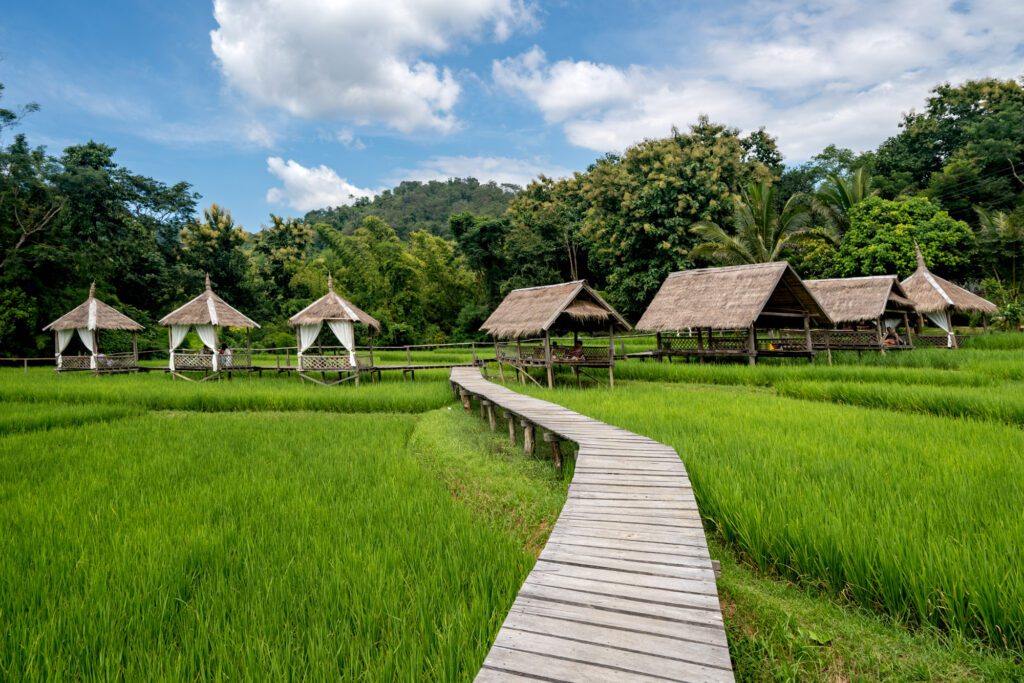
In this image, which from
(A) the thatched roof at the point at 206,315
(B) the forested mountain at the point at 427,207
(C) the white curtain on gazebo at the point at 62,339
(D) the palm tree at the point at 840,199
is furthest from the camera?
(B) the forested mountain at the point at 427,207

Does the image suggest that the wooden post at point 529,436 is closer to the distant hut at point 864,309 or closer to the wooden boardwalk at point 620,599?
the wooden boardwalk at point 620,599

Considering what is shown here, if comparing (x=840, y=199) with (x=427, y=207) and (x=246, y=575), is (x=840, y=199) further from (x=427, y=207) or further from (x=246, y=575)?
(x=427, y=207)

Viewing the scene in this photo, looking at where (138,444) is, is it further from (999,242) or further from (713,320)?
(999,242)

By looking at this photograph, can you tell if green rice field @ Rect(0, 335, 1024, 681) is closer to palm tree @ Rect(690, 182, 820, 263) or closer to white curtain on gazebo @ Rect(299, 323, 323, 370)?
white curtain on gazebo @ Rect(299, 323, 323, 370)

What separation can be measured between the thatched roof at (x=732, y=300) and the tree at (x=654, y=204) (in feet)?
17.2

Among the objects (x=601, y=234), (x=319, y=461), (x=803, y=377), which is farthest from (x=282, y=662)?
(x=601, y=234)

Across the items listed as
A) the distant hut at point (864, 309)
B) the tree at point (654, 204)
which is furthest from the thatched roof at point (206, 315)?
the distant hut at point (864, 309)

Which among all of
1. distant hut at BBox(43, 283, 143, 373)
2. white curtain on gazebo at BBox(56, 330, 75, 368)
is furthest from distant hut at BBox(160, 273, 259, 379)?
white curtain on gazebo at BBox(56, 330, 75, 368)

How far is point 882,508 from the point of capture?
10.6ft

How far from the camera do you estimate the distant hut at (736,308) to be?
13250 millimetres

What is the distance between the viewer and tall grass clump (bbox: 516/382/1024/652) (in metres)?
2.40

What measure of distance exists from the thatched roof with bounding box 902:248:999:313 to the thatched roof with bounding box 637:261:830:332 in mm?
3463

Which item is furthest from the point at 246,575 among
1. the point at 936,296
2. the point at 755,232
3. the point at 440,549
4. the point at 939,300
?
the point at 755,232

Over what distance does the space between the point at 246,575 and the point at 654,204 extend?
67.3ft
